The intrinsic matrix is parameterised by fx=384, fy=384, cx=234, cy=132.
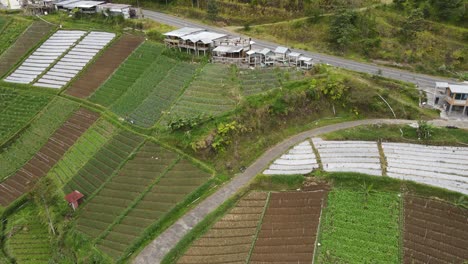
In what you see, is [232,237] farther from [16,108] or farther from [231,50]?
[16,108]

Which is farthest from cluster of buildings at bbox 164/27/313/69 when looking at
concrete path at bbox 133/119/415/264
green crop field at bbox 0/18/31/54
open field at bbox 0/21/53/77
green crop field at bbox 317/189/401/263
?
green crop field at bbox 0/18/31/54

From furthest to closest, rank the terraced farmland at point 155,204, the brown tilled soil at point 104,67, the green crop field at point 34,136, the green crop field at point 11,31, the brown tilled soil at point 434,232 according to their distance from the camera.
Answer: the green crop field at point 11,31 < the brown tilled soil at point 104,67 < the green crop field at point 34,136 < the terraced farmland at point 155,204 < the brown tilled soil at point 434,232

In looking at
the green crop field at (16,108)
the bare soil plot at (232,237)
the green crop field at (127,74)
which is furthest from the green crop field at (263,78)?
the green crop field at (16,108)

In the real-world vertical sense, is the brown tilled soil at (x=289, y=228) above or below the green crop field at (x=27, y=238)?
above

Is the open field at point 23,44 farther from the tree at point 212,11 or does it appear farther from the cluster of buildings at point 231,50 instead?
the tree at point 212,11

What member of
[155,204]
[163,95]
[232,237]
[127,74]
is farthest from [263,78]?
[232,237]

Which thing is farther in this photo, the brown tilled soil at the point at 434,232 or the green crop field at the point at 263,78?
the green crop field at the point at 263,78

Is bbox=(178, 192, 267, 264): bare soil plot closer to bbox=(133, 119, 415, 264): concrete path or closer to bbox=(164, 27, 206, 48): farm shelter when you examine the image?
bbox=(133, 119, 415, 264): concrete path
